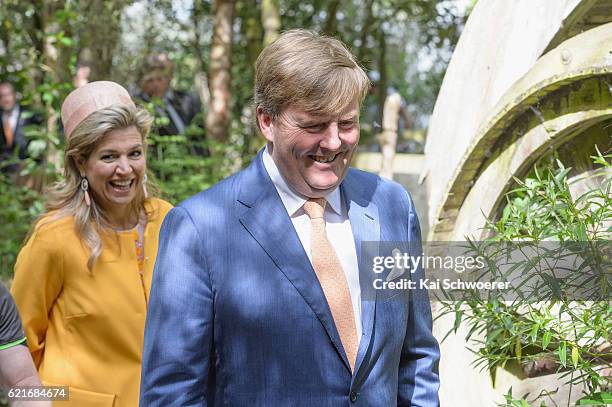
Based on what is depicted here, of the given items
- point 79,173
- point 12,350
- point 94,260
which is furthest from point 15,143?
point 12,350

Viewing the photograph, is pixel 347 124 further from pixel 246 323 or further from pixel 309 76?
pixel 246 323

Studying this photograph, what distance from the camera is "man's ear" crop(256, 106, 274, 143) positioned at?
269 centimetres

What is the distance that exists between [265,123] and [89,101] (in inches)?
60.4

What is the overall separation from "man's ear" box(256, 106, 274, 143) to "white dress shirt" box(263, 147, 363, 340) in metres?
0.12

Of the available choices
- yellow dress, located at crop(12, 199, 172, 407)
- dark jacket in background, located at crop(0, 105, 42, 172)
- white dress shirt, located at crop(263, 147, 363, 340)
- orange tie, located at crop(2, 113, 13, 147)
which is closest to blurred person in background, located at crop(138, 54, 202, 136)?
dark jacket in background, located at crop(0, 105, 42, 172)

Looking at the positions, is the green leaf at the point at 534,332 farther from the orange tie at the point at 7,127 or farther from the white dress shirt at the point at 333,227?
the orange tie at the point at 7,127

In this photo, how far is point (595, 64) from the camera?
12.1 feet

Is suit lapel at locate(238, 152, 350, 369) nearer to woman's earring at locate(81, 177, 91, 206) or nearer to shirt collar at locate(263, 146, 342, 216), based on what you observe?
shirt collar at locate(263, 146, 342, 216)

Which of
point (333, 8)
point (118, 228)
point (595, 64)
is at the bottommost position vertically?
point (118, 228)

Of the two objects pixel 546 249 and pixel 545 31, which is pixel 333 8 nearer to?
pixel 545 31

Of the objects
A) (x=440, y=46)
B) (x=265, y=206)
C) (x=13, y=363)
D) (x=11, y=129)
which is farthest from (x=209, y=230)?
(x=11, y=129)

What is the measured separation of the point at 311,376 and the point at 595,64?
1.86 m

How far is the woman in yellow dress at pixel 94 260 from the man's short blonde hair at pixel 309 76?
1457 millimetres

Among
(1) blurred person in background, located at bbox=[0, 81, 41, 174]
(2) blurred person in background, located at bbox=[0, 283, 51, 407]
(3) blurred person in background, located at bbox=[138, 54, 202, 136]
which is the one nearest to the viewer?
(2) blurred person in background, located at bbox=[0, 283, 51, 407]
